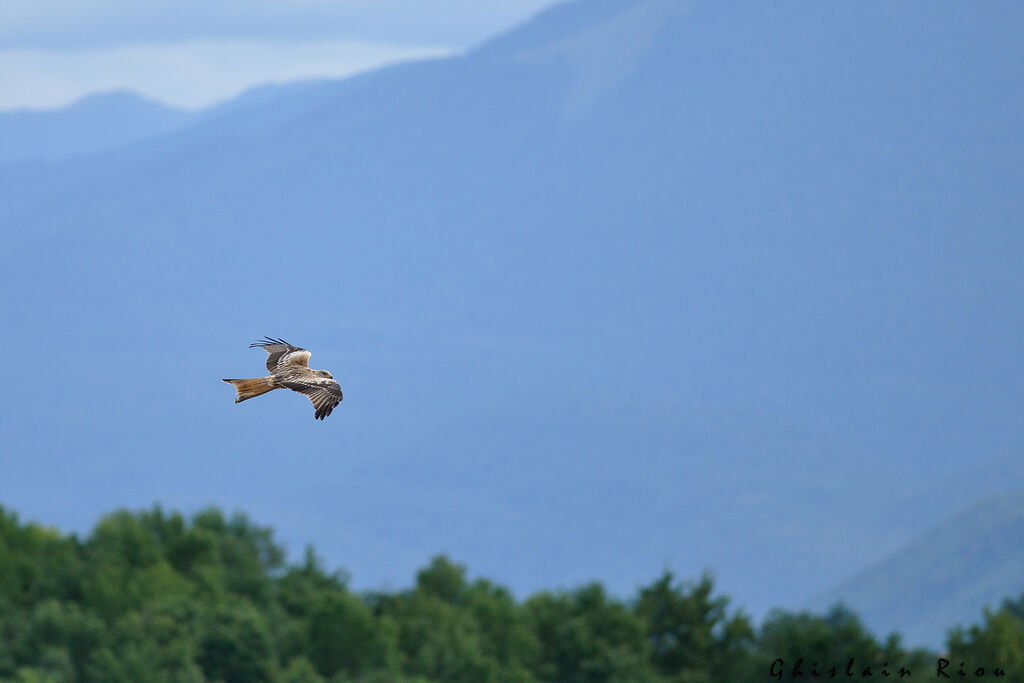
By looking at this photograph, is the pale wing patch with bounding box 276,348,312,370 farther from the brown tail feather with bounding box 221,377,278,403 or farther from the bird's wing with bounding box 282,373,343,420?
the brown tail feather with bounding box 221,377,278,403

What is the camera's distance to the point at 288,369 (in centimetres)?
1698

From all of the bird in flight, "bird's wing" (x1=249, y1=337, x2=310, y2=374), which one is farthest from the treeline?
the bird in flight

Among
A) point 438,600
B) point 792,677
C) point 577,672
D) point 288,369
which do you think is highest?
point 438,600

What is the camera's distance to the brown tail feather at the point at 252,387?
1530 cm

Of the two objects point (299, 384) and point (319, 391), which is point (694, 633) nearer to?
point (319, 391)

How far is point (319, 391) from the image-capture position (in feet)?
52.0

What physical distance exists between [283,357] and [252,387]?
7.29 feet

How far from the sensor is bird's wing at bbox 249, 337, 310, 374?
17.3 metres

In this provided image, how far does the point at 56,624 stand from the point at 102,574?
32.8 ft

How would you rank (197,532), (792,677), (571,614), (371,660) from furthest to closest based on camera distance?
1. (197,532)
2. (571,614)
3. (371,660)
4. (792,677)

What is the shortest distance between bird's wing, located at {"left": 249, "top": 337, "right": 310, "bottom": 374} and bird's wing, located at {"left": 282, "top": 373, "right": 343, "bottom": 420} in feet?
3.13

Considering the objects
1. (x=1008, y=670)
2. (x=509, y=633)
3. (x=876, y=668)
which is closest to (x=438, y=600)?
(x=509, y=633)

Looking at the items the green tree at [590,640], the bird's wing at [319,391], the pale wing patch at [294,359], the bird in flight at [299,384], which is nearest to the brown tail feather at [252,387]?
the bird in flight at [299,384]

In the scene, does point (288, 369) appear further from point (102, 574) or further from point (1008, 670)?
point (102, 574)
